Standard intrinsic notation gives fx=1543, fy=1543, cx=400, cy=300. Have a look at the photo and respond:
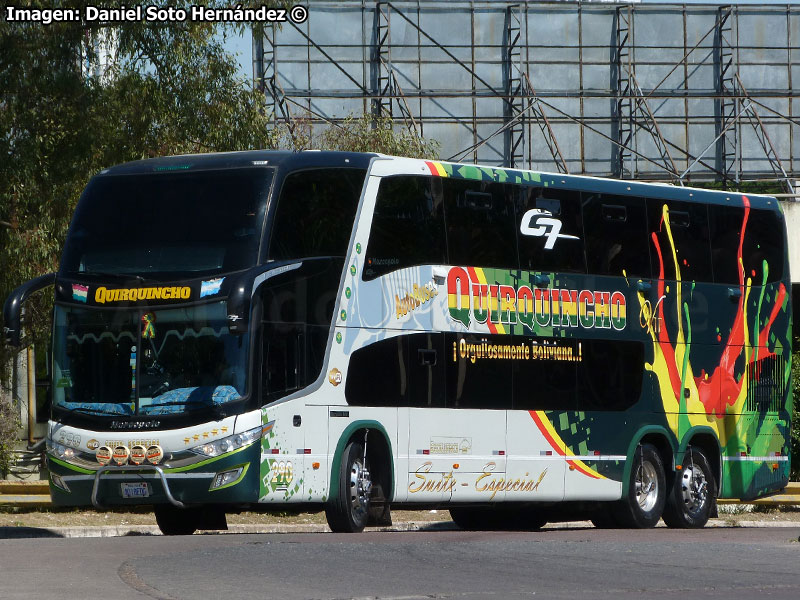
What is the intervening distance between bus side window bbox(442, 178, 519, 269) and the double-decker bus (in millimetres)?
29

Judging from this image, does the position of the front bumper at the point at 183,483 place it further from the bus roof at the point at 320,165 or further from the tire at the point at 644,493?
the tire at the point at 644,493

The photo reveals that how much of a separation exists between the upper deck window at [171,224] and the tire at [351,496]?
2579mm

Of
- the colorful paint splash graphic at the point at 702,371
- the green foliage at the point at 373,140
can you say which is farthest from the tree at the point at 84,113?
the green foliage at the point at 373,140

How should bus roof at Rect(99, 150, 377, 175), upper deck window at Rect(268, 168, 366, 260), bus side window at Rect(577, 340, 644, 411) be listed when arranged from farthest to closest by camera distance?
bus side window at Rect(577, 340, 644, 411), bus roof at Rect(99, 150, 377, 175), upper deck window at Rect(268, 168, 366, 260)

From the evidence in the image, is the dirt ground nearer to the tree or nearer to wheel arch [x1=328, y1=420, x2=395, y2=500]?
the tree

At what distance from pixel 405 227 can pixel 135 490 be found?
13.8ft

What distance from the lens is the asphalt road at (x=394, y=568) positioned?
10203mm

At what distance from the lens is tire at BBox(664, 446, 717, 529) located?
20797 millimetres

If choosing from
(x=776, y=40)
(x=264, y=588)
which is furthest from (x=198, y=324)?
(x=776, y=40)

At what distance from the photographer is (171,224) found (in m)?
16.3

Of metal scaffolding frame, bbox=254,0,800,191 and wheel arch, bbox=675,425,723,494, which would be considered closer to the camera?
wheel arch, bbox=675,425,723,494

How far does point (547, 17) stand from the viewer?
4931 centimetres

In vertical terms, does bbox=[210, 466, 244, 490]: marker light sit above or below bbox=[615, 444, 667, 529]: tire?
above

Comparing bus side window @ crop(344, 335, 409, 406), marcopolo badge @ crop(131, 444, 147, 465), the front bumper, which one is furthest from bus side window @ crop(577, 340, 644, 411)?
marcopolo badge @ crop(131, 444, 147, 465)
